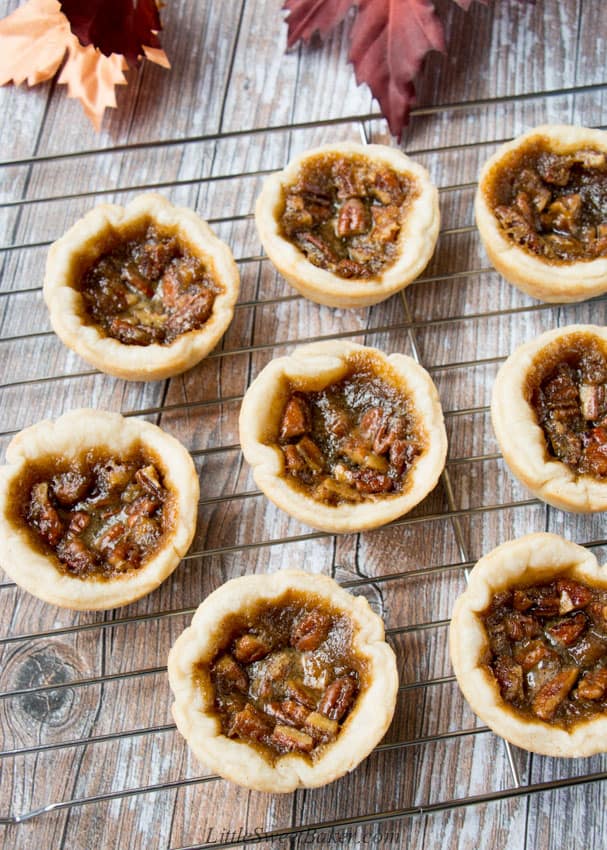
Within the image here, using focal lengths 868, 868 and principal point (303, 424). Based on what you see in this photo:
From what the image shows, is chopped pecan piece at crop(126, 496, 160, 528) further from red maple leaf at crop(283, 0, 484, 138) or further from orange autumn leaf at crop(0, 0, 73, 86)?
orange autumn leaf at crop(0, 0, 73, 86)

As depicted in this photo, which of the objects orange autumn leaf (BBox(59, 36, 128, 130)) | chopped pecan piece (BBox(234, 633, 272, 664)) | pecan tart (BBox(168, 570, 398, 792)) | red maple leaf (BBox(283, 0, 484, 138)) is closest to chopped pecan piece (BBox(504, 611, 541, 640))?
pecan tart (BBox(168, 570, 398, 792))

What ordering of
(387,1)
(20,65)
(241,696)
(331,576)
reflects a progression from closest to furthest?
(241,696), (331,576), (387,1), (20,65)

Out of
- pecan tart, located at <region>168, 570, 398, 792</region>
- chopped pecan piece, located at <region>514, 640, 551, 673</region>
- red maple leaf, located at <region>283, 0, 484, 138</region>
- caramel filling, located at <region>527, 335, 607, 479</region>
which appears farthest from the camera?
red maple leaf, located at <region>283, 0, 484, 138</region>

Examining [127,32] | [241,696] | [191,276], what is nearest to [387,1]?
[127,32]

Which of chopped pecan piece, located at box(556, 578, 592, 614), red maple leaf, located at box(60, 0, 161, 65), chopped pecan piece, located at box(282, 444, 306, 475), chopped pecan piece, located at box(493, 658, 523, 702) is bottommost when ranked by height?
chopped pecan piece, located at box(493, 658, 523, 702)

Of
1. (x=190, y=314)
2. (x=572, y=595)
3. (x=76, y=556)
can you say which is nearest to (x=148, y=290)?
(x=190, y=314)

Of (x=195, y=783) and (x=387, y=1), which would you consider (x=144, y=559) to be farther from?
(x=387, y=1)
